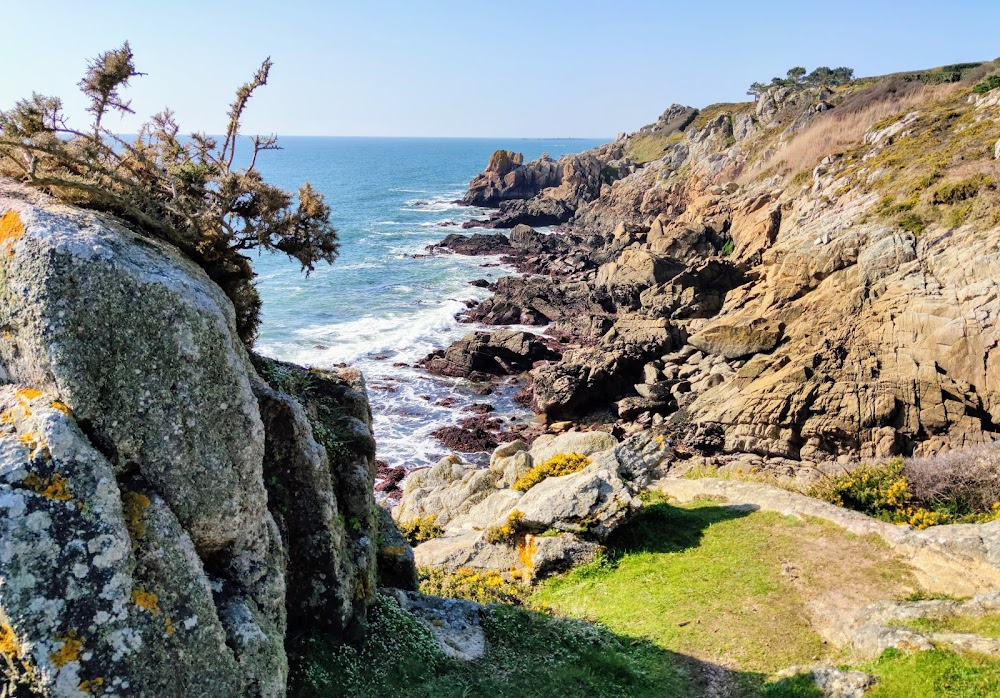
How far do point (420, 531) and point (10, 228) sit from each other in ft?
52.4

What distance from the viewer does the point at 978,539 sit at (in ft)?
43.3

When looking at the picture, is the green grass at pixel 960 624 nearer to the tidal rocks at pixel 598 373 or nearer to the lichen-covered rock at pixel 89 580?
the lichen-covered rock at pixel 89 580

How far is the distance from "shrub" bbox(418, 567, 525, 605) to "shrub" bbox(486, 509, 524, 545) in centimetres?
97

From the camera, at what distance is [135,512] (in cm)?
581

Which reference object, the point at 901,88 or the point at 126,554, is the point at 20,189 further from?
the point at 901,88

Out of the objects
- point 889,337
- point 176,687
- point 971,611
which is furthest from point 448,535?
point 889,337

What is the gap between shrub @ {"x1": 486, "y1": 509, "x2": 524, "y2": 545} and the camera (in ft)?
54.2

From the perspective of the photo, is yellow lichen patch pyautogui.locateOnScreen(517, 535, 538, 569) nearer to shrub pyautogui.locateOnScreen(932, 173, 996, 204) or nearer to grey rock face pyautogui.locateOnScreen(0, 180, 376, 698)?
grey rock face pyautogui.locateOnScreen(0, 180, 376, 698)

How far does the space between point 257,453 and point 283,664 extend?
222 centimetres

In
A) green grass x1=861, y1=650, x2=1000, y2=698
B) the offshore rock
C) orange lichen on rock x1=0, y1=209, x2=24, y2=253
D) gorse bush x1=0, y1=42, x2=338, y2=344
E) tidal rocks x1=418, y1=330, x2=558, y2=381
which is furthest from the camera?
the offshore rock

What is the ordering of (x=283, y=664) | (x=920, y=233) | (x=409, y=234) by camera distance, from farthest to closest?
(x=409, y=234)
(x=920, y=233)
(x=283, y=664)

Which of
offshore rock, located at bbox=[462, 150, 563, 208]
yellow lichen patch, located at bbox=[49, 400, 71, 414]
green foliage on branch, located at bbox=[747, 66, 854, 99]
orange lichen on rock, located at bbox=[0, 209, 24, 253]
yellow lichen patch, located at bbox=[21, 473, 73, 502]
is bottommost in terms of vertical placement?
yellow lichen patch, located at bbox=[21, 473, 73, 502]

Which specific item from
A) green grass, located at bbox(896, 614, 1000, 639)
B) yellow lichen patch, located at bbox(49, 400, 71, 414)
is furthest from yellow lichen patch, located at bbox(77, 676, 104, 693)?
green grass, located at bbox(896, 614, 1000, 639)

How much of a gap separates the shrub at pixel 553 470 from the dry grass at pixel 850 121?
158ft
